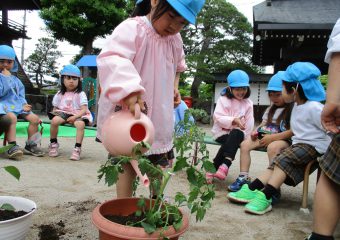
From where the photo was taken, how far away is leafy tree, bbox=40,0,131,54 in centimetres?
1167

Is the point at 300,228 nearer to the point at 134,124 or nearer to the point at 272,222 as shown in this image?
the point at 272,222

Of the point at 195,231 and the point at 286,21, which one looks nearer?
the point at 195,231

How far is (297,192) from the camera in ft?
9.64

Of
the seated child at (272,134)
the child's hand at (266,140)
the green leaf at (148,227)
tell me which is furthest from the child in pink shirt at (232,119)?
the green leaf at (148,227)

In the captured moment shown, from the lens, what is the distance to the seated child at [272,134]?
2.59 meters

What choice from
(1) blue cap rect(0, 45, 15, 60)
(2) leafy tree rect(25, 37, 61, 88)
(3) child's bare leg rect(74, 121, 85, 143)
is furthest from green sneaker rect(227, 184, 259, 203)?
(2) leafy tree rect(25, 37, 61, 88)

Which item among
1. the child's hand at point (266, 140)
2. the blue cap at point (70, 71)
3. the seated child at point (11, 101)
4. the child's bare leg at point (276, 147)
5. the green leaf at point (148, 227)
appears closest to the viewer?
the green leaf at point (148, 227)

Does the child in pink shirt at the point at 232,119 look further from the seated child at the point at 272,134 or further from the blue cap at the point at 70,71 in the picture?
the blue cap at the point at 70,71

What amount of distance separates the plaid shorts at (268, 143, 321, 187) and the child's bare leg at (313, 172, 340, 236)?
642mm

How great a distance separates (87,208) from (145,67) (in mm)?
991

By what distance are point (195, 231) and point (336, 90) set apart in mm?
991

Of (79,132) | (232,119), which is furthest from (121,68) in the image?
(79,132)

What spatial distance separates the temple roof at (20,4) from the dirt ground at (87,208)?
11814 millimetres

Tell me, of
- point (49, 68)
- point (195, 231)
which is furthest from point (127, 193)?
point (49, 68)
